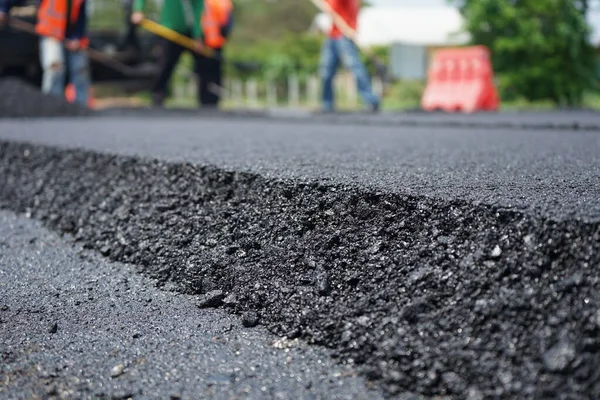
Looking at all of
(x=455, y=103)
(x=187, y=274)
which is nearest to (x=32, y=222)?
(x=187, y=274)

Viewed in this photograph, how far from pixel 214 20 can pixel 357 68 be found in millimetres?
1984

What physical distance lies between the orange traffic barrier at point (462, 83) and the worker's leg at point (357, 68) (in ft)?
6.23

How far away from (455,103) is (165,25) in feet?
14.0

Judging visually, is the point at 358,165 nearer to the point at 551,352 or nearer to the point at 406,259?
the point at 406,259

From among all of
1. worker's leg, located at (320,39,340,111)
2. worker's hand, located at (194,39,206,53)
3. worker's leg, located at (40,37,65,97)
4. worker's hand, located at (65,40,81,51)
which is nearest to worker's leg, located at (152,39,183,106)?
worker's hand, located at (194,39,206,53)

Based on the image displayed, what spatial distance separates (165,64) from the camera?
335 inches

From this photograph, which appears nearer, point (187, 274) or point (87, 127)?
point (187, 274)

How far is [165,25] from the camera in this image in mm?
8414

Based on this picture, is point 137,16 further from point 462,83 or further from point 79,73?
point 462,83

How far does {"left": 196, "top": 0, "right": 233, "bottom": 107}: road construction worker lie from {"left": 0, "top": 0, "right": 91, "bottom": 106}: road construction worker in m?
1.54

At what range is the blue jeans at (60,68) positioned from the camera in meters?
7.16

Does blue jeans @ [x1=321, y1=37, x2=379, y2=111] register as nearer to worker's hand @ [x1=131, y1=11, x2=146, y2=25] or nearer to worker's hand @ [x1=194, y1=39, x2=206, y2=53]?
worker's hand @ [x1=194, y1=39, x2=206, y2=53]

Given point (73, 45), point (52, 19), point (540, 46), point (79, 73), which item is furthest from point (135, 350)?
point (540, 46)

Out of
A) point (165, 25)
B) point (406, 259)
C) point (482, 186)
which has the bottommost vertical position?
point (406, 259)
